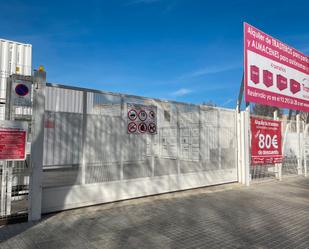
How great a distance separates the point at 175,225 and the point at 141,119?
2.97m

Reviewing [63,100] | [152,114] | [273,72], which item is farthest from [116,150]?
[273,72]

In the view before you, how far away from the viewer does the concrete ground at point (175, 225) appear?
3840 mm

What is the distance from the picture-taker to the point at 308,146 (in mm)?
11586

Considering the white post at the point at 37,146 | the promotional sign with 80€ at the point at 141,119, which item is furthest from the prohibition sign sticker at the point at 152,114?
the white post at the point at 37,146

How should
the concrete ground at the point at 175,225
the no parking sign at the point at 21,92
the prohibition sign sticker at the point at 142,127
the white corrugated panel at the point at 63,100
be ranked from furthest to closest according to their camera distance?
1. the prohibition sign sticker at the point at 142,127
2. the white corrugated panel at the point at 63,100
3. the no parking sign at the point at 21,92
4. the concrete ground at the point at 175,225

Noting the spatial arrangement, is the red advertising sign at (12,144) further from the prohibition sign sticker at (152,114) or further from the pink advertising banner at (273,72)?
the pink advertising banner at (273,72)

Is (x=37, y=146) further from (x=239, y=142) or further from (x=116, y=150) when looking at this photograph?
(x=239, y=142)

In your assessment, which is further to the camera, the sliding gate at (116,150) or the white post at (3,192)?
the sliding gate at (116,150)

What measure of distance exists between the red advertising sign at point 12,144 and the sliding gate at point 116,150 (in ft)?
2.35

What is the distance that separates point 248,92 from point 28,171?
6741 mm

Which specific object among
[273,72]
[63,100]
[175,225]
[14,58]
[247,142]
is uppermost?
[273,72]

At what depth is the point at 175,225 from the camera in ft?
15.1

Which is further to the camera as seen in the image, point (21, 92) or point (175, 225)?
point (21, 92)

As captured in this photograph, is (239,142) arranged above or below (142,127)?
below
